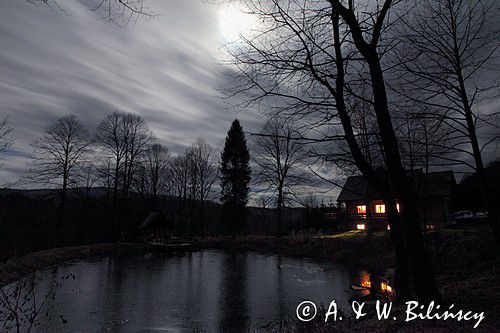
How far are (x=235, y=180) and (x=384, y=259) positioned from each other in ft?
83.9

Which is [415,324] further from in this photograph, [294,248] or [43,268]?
[294,248]

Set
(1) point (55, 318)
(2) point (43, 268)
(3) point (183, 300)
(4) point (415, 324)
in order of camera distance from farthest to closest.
Answer: (2) point (43, 268) < (3) point (183, 300) < (1) point (55, 318) < (4) point (415, 324)

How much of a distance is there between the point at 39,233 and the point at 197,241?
15.6 m

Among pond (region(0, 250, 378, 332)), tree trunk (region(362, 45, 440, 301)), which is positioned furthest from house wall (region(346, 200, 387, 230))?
tree trunk (region(362, 45, 440, 301))

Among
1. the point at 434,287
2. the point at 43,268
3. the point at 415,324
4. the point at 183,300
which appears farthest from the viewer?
the point at 43,268

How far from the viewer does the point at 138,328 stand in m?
8.95

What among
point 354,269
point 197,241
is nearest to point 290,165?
point 197,241

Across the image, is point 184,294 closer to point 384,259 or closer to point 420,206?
point 384,259

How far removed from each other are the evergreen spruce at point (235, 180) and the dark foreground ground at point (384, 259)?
3726 millimetres

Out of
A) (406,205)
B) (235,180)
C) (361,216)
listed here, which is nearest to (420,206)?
(361,216)

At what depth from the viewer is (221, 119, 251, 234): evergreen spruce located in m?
41.5

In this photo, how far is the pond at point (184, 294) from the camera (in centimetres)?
950

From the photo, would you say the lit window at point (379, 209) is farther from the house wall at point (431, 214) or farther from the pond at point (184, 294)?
the pond at point (184, 294)

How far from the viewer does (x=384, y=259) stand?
66.8 feet
